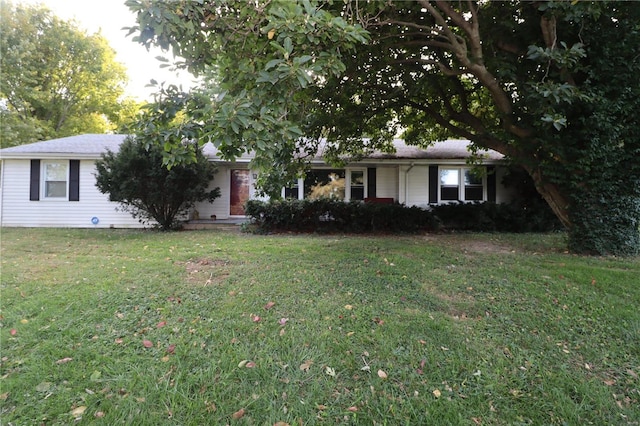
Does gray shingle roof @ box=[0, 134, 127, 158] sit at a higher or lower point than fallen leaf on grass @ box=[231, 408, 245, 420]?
higher

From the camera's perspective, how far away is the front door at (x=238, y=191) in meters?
13.6

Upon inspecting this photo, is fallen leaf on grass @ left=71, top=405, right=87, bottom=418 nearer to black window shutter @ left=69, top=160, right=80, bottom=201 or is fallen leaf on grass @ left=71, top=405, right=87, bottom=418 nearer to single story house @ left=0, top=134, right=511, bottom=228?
single story house @ left=0, top=134, right=511, bottom=228

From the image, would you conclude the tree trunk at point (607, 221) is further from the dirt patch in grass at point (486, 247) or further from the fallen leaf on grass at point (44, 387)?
the fallen leaf on grass at point (44, 387)

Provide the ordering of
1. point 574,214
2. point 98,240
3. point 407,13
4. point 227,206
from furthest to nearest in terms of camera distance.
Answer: point 227,206 < point 98,240 < point 574,214 < point 407,13

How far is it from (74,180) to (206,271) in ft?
32.6

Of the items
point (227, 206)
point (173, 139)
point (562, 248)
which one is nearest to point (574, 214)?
point (562, 248)

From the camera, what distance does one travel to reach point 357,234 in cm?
1050

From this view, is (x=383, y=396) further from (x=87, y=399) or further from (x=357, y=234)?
(x=357, y=234)

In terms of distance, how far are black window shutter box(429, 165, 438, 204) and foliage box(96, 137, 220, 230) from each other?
321 inches

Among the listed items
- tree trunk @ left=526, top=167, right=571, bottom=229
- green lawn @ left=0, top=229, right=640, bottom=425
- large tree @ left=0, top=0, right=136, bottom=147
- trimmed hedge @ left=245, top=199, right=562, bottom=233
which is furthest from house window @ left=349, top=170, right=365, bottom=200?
large tree @ left=0, top=0, right=136, bottom=147

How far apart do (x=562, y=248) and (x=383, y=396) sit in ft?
23.5

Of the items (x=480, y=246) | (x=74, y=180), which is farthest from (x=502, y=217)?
(x=74, y=180)

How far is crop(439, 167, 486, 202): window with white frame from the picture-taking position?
13.2 m

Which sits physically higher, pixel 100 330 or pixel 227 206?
pixel 227 206
